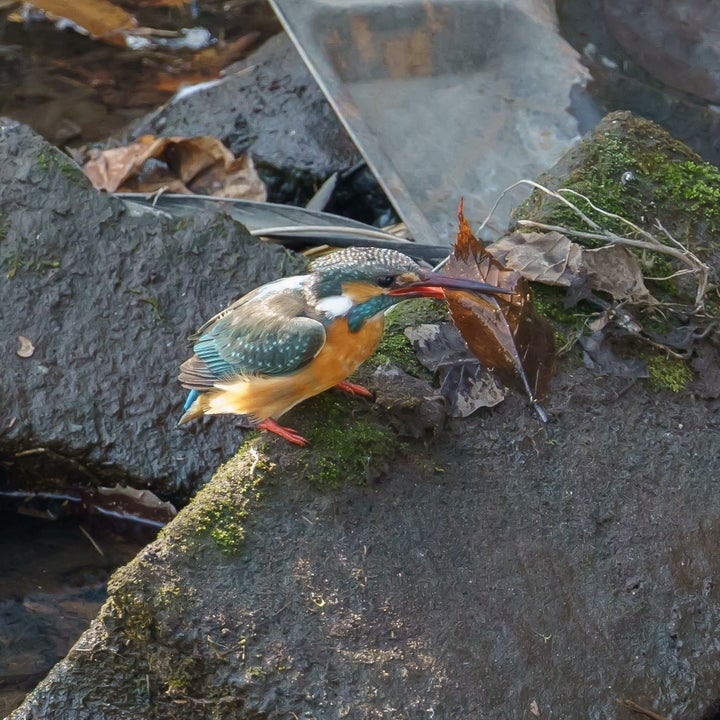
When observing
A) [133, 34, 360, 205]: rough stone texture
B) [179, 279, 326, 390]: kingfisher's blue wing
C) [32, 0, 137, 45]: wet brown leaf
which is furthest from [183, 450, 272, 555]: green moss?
[32, 0, 137, 45]: wet brown leaf

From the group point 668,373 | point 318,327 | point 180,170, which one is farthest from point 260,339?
point 180,170

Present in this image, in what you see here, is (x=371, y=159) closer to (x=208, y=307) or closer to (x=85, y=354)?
(x=208, y=307)

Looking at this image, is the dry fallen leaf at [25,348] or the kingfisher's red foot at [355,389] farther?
the dry fallen leaf at [25,348]

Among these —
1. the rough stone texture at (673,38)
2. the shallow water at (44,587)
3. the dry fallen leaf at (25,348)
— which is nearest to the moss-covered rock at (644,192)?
the rough stone texture at (673,38)

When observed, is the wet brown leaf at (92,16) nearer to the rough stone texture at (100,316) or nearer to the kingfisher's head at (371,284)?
the rough stone texture at (100,316)

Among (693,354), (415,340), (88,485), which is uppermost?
(415,340)

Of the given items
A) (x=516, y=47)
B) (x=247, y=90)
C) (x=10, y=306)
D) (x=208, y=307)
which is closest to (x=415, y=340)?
(x=208, y=307)

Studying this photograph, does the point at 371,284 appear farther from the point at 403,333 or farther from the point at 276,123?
the point at 276,123

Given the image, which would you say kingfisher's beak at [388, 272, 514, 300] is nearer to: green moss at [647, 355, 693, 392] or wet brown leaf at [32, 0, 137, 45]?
green moss at [647, 355, 693, 392]
